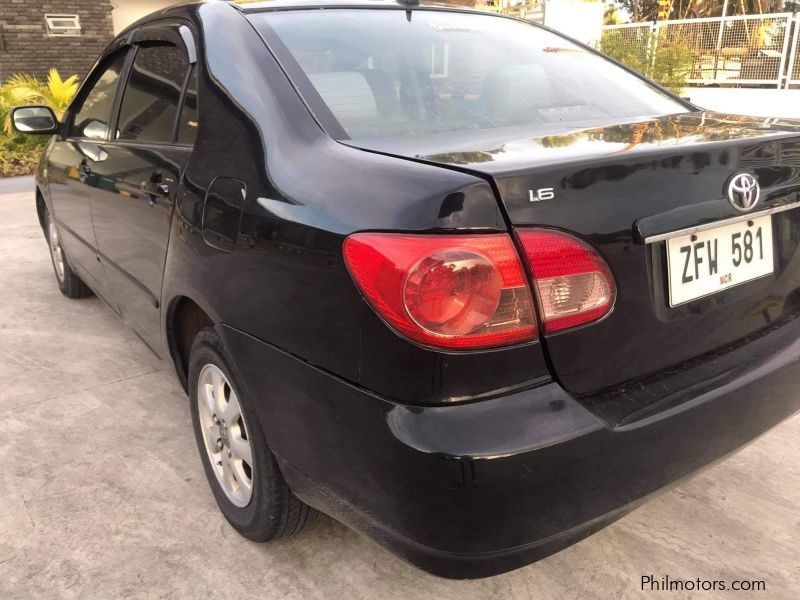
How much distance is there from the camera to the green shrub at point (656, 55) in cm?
1442

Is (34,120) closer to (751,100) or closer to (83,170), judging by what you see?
(83,170)

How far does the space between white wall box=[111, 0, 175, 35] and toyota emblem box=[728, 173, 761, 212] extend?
1459 centimetres

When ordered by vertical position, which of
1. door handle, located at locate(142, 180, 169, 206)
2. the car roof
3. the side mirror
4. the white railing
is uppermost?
the white railing

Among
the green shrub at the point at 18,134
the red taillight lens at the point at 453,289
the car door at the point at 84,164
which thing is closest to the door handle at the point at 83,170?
the car door at the point at 84,164

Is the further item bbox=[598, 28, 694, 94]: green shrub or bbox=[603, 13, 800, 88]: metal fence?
bbox=[598, 28, 694, 94]: green shrub

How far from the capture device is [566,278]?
55.9 inches

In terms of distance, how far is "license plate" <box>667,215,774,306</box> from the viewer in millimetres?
1565

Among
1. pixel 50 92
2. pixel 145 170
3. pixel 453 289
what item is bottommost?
pixel 453 289

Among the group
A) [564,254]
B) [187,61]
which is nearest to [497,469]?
[564,254]

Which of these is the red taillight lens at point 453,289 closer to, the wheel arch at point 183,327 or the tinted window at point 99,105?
the wheel arch at point 183,327

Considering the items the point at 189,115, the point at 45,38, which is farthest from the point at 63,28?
the point at 189,115

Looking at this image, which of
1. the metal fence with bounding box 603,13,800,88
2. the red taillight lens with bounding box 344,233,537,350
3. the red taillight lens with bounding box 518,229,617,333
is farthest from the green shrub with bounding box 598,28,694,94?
the red taillight lens with bounding box 344,233,537,350

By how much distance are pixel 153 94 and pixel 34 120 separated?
141 centimetres

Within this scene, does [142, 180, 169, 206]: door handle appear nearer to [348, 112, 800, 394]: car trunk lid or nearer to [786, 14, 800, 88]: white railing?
[348, 112, 800, 394]: car trunk lid
